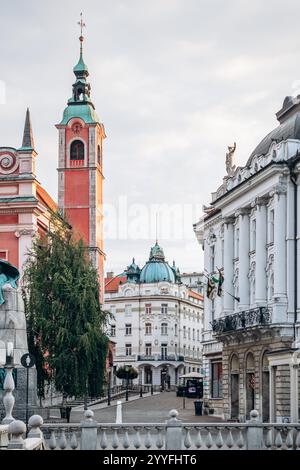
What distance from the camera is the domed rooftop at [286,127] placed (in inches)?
1864

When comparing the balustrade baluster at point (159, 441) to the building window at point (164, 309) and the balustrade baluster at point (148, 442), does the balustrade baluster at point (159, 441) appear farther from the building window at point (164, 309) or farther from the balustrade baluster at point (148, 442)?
the building window at point (164, 309)

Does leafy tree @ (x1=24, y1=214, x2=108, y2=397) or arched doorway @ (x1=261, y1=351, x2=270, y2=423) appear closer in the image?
leafy tree @ (x1=24, y1=214, x2=108, y2=397)

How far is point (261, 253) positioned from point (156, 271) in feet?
266

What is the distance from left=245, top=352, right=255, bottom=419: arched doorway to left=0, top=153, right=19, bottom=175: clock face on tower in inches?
844

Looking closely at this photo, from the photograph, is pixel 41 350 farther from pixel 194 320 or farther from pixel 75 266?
pixel 194 320

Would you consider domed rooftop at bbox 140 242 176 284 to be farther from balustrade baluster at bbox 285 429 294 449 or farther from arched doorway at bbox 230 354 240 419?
balustrade baluster at bbox 285 429 294 449

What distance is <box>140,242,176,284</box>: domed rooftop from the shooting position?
128 meters

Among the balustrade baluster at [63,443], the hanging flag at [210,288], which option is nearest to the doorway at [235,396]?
the hanging flag at [210,288]

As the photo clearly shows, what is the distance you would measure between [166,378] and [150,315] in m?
7.98

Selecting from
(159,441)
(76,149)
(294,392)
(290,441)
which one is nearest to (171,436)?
(159,441)

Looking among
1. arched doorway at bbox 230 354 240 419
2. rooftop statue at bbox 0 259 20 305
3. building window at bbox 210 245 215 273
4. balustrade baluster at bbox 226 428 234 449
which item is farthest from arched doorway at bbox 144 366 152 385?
balustrade baluster at bbox 226 428 234 449
